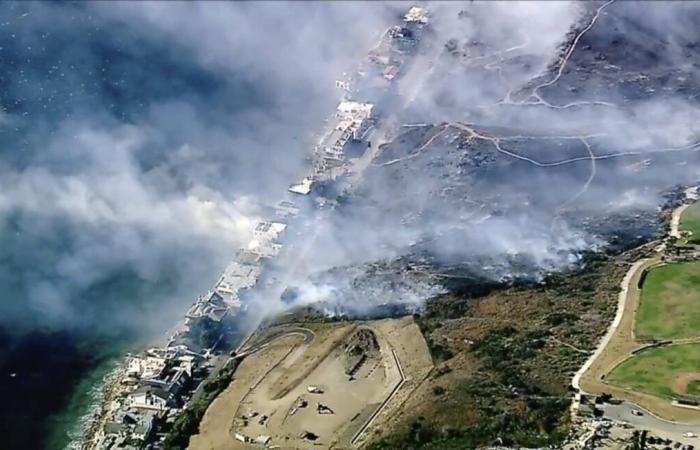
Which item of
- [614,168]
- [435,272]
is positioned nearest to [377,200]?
[435,272]

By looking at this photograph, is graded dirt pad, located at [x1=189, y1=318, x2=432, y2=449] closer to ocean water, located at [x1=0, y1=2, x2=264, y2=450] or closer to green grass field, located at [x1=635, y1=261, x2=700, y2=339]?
ocean water, located at [x1=0, y1=2, x2=264, y2=450]

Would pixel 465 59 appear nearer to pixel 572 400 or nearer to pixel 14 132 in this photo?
pixel 14 132

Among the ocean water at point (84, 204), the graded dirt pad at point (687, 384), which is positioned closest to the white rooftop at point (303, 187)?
the ocean water at point (84, 204)

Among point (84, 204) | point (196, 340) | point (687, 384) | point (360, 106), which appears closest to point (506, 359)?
point (687, 384)

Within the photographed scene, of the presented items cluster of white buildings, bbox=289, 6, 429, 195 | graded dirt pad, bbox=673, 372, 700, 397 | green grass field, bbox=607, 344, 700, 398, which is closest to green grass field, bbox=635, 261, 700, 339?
green grass field, bbox=607, 344, 700, 398

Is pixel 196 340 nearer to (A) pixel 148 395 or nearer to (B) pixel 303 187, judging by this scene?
(A) pixel 148 395

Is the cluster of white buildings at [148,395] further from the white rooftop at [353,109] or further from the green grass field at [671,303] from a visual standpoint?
the white rooftop at [353,109]
